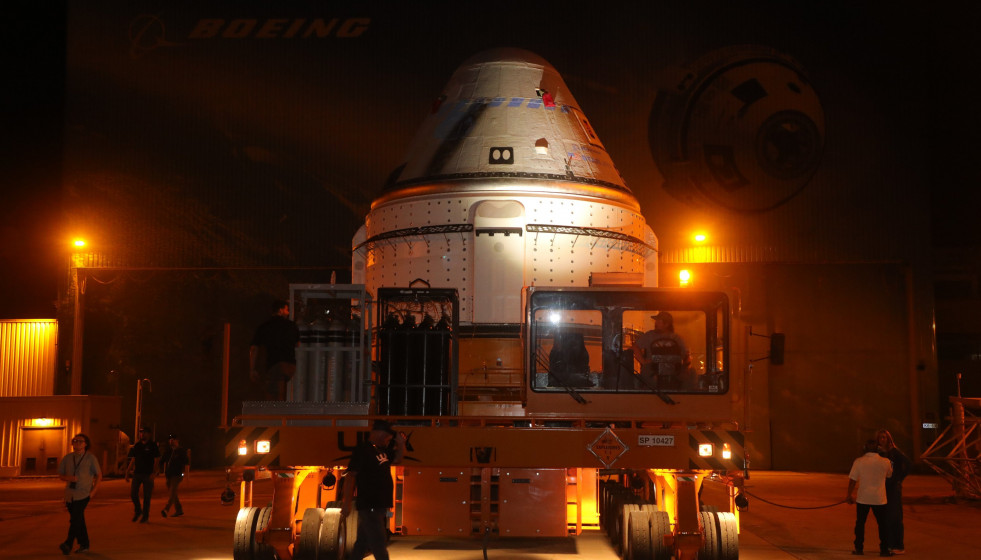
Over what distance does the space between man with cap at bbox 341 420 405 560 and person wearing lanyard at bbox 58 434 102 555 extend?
5.22 m

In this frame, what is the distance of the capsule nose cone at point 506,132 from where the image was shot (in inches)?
709

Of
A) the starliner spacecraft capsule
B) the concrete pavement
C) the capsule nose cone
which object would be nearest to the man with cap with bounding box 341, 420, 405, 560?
the concrete pavement

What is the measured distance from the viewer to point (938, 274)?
3341 cm

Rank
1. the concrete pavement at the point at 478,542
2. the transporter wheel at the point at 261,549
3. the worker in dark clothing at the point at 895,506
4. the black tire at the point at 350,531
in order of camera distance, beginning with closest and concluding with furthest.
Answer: the transporter wheel at the point at 261,549, the black tire at the point at 350,531, the concrete pavement at the point at 478,542, the worker in dark clothing at the point at 895,506

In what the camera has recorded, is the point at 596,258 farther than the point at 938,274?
No

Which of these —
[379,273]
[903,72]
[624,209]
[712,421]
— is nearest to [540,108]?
[624,209]

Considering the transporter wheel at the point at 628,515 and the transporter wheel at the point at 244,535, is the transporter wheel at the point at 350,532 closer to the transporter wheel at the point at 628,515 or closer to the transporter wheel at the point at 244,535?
the transporter wheel at the point at 244,535

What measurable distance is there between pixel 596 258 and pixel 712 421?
21.7 feet

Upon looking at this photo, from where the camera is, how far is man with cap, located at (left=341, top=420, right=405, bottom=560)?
1028 cm

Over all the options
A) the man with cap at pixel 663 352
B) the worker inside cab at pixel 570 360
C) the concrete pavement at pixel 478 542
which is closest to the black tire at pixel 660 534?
the man with cap at pixel 663 352

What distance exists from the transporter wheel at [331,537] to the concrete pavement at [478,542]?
1.05 meters

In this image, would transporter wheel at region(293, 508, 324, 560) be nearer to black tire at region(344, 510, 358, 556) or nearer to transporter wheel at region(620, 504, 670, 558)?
black tire at region(344, 510, 358, 556)

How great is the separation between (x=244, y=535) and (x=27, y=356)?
24810mm

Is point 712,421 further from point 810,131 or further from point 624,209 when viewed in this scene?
point 810,131
